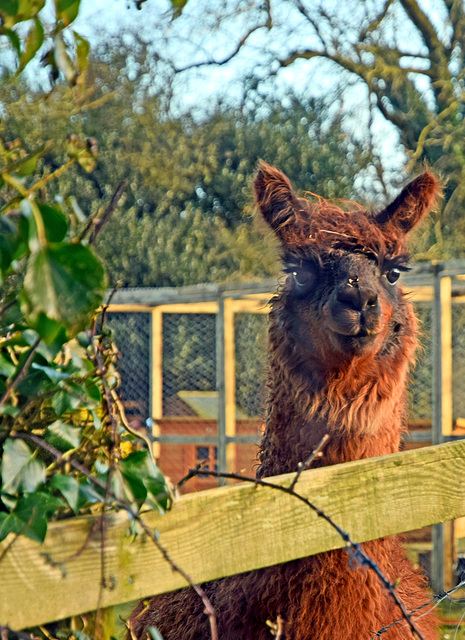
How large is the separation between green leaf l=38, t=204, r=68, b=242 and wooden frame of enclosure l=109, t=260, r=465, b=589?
3421 millimetres

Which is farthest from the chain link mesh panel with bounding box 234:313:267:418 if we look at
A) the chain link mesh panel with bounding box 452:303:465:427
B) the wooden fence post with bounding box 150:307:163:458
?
the chain link mesh panel with bounding box 452:303:465:427

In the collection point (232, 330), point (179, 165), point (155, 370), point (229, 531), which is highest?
point (179, 165)

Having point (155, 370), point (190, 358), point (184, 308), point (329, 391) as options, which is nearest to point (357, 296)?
point (329, 391)

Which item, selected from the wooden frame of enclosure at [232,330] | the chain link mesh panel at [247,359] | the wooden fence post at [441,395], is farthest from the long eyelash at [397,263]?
the chain link mesh panel at [247,359]

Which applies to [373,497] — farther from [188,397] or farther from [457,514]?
[188,397]

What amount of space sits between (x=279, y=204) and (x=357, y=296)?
2.07ft

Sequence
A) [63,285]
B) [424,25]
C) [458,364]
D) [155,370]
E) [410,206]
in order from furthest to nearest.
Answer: [424,25]
[458,364]
[155,370]
[410,206]
[63,285]

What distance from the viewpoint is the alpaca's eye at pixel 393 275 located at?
2.56 metres

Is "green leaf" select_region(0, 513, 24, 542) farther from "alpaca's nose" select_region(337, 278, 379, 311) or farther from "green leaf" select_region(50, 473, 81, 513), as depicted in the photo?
"alpaca's nose" select_region(337, 278, 379, 311)

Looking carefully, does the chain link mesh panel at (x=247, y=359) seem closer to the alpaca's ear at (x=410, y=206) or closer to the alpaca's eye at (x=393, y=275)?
the alpaca's ear at (x=410, y=206)

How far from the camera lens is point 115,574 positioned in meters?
1.12

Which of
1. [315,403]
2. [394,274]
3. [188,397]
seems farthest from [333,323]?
[188,397]

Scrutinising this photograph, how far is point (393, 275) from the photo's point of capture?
2.58 metres

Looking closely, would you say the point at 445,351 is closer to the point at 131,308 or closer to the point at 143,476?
the point at 131,308
